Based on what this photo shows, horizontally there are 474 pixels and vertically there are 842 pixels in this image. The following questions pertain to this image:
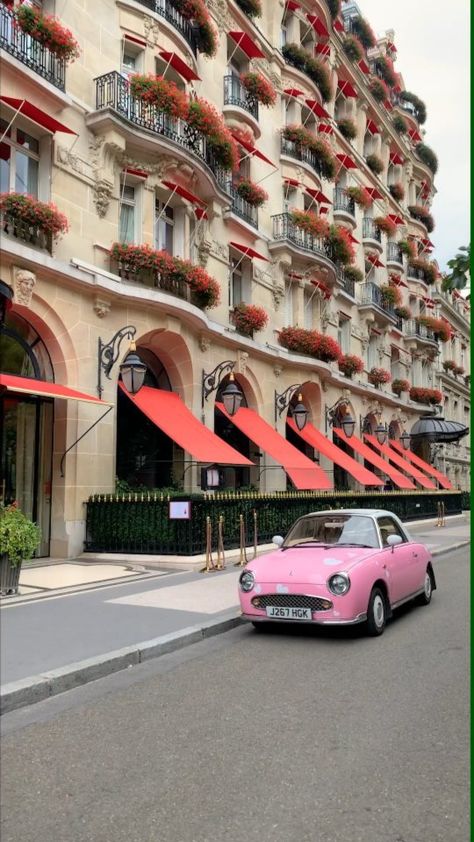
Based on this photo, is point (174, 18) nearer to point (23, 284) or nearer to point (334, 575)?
point (23, 284)

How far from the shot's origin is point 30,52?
13.9m

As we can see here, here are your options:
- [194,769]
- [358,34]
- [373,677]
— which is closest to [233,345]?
[373,677]

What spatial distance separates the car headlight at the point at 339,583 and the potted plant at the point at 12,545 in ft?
13.2

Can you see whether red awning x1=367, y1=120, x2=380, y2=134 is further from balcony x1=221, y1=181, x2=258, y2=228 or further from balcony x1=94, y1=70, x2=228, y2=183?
balcony x1=94, y1=70, x2=228, y2=183

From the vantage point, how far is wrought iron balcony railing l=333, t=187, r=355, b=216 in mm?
30516

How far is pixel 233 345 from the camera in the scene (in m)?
20.4

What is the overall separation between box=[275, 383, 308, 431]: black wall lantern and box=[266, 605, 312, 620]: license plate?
15.4 m

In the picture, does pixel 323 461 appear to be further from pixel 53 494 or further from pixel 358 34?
pixel 358 34

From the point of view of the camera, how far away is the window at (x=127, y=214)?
16609mm

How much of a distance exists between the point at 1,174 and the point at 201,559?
28.8ft

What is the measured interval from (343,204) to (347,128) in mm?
4008

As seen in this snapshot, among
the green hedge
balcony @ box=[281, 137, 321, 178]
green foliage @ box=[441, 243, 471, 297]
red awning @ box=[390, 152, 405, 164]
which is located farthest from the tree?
red awning @ box=[390, 152, 405, 164]

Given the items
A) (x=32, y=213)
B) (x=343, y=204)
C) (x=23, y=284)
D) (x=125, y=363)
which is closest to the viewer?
(x=32, y=213)

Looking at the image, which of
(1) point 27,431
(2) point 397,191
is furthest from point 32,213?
(2) point 397,191
